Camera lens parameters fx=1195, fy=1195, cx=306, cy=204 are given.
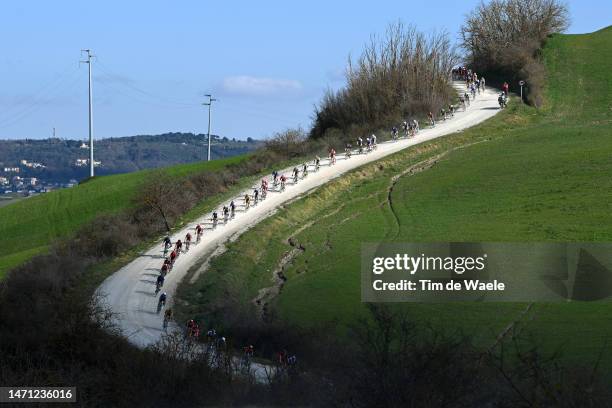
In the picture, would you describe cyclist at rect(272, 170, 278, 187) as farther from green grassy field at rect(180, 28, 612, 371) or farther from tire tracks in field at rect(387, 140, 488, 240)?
tire tracks in field at rect(387, 140, 488, 240)

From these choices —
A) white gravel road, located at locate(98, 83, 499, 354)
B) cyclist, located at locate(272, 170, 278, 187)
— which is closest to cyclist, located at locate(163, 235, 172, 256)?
white gravel road, located at locate(98, 83, 499, 354)

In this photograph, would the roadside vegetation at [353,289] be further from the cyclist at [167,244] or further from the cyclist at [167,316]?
the cyclist at [167,244]

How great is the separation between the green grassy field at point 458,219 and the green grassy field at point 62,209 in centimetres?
2336

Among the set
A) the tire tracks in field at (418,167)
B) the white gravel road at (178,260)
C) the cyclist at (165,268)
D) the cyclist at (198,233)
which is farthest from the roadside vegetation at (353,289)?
the cyclist at (198,233)

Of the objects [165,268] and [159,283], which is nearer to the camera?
[159,283]

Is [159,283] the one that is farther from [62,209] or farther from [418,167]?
[62,209]

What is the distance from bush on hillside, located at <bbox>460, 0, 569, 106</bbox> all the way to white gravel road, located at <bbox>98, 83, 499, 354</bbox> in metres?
21.6

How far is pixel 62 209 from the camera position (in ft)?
360

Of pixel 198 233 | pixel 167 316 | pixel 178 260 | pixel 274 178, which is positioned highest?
pixel 274 178

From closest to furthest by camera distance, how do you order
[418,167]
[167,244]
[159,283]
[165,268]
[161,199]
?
1. [159,283]
2. [165,268]
3. [167,244]
4. [161,199]
5. [418,167]

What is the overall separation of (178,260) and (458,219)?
1731 cm

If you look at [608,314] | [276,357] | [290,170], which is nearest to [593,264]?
[608,314]

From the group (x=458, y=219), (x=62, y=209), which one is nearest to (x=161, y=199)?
(x=458, y=219)

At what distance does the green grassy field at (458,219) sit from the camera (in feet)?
163
